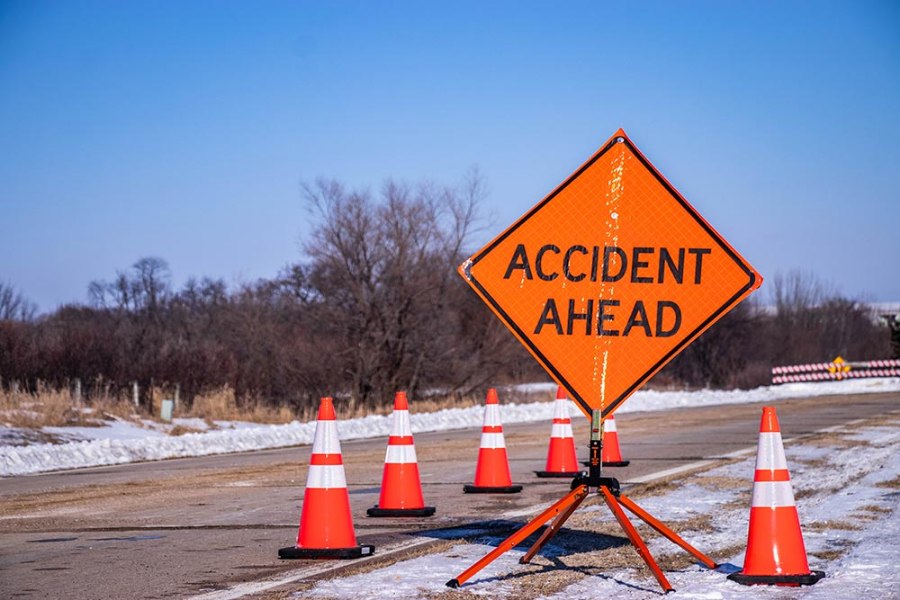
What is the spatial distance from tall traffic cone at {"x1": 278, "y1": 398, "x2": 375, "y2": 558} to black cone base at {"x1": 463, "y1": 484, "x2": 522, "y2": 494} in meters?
3.80

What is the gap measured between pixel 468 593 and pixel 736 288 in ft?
7.18

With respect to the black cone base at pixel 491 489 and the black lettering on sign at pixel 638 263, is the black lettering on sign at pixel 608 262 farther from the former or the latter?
the black cone base at pixel 491 489

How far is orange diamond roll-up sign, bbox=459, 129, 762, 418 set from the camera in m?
6.61

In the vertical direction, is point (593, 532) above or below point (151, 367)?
below

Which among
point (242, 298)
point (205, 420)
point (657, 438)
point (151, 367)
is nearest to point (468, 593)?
point (657, 438)

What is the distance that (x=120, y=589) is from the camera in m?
6.64

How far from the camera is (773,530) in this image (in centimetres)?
662

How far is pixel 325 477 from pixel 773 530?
2.85 m

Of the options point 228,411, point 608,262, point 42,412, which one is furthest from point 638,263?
point 228,411

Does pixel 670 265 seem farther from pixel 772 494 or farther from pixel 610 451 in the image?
pixel 610 451

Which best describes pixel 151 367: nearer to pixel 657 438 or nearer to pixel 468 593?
pixel 657 438

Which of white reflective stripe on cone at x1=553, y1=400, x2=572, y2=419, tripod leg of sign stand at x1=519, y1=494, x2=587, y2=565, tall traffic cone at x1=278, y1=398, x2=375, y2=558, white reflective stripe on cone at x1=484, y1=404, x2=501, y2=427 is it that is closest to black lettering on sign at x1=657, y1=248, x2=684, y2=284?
tripod leg of sign stand at x1=519, y1=494, x2=587, y2=565

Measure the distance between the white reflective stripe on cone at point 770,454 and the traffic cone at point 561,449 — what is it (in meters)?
6.22

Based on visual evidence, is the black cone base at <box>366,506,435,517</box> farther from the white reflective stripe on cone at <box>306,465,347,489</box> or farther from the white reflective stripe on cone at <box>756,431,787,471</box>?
the white reflective stripe on cone at <box>756,431,787,471</box>
